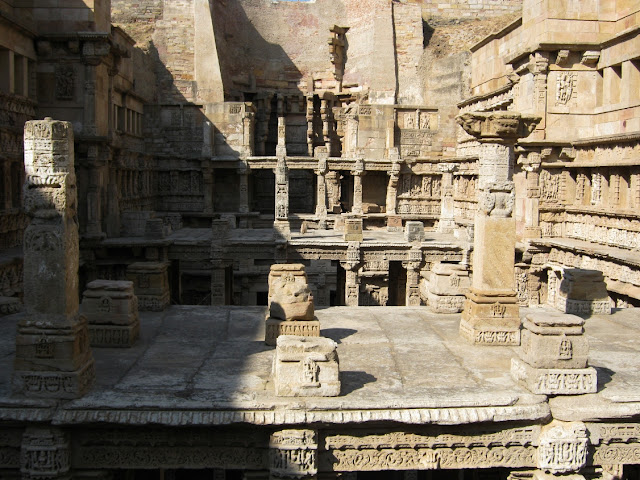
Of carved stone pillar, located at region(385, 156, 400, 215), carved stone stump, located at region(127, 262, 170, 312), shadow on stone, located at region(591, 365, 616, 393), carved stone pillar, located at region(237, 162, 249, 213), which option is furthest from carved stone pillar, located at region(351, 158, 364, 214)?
shadow on stone, located at region(591, 365, 616, 393)

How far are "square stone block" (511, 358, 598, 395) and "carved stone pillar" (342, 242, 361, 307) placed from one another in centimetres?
1219

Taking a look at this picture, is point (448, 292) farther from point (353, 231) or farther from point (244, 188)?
point (244, 188)

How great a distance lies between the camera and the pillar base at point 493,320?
387 inches

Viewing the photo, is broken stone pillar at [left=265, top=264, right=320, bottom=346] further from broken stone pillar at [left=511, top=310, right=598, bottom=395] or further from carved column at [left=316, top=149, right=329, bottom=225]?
carved column at [left=316, top=149, right=329, bottom=225]

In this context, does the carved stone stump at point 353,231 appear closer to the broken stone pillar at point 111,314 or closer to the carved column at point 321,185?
the carved column at point 321,185

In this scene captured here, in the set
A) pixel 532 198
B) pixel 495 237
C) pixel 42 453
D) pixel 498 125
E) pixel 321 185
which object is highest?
pixel 498 125

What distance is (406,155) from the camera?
2873cm

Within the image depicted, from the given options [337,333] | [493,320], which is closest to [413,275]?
[337,333]

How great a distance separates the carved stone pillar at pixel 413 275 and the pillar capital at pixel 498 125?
1044 centimetres

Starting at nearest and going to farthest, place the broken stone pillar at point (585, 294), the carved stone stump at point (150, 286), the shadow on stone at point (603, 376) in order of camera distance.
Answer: the shadow on stone at point (603, 376)
the carved stone stump at point (150, 286)
the broken stone pillar at point (585, 294)

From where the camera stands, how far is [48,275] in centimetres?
735

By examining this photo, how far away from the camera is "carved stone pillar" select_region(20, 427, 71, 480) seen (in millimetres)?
7004

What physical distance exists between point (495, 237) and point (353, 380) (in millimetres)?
3447


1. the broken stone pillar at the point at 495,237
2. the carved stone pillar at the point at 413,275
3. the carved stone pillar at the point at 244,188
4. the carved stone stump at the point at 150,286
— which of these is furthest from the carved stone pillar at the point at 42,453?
the carved stone pillar at the point at 244,188
